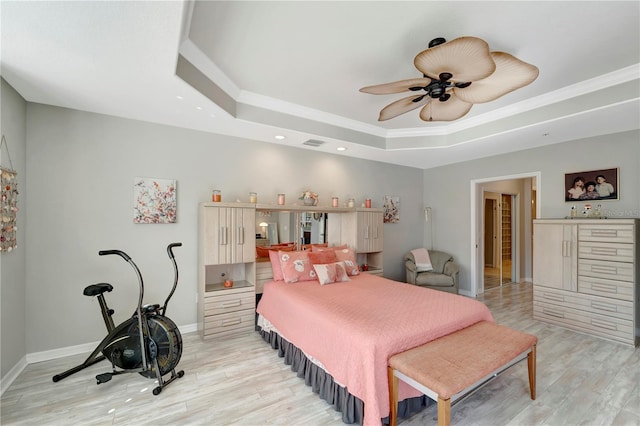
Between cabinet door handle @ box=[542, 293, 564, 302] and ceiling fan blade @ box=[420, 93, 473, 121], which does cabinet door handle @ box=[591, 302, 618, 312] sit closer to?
cabinet door handle @ box=[542, 293, 564, 302]

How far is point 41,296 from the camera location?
2.90 metres

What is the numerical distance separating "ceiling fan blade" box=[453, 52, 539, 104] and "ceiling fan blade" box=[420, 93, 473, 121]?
119 mm

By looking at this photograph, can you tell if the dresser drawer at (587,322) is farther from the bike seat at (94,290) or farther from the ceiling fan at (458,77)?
the bike seat at (94,290)

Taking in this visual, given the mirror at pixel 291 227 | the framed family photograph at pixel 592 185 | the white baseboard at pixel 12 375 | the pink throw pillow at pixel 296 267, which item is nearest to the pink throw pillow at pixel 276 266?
the pink throw pillow at pixel 296 267

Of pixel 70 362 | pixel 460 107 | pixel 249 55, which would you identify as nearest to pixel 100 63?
pixel 249 55

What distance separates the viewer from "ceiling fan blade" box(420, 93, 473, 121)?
8.68 feet

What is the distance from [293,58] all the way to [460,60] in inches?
57.0

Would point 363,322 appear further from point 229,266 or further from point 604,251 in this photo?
point 604,251

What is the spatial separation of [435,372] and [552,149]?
438 cm

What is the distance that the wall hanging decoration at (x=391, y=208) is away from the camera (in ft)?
18.3

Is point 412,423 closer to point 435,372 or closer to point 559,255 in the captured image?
point 435,372

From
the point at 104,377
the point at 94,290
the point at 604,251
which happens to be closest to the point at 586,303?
the point at 604,251

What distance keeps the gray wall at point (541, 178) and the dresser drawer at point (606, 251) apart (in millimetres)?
614

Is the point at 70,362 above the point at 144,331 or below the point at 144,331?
below
